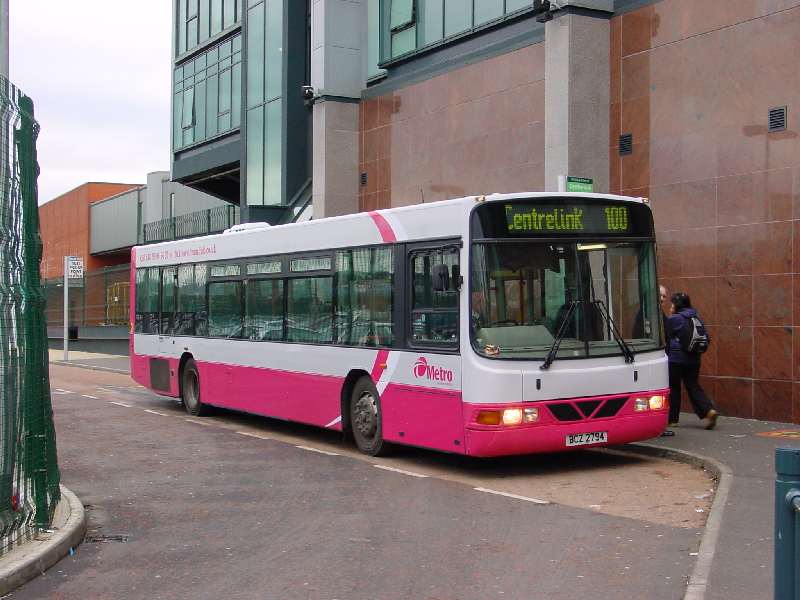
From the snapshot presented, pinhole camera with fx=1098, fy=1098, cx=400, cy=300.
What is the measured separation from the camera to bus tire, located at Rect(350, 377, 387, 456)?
12.6 m

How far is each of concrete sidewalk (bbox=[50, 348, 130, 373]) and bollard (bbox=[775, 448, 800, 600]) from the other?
28875 mm

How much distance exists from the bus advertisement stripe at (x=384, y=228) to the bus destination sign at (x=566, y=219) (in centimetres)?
171

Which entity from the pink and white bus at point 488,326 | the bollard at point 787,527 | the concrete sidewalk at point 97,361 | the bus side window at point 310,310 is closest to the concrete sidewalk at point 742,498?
the pink and white bus at point 488,326

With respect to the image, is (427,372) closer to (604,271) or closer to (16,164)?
(604,271)

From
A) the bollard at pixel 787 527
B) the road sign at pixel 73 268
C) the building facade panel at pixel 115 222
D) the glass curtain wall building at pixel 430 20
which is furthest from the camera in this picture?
the building facade panel at pixel 115 222

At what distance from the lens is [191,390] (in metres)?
18.3

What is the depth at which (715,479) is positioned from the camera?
426 inches

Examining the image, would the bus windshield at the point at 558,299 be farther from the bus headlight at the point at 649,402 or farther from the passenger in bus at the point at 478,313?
the bus headlight at the point at 649,402

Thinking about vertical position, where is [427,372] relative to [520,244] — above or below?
below

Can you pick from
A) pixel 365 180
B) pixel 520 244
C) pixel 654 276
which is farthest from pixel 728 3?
pixel 365 180

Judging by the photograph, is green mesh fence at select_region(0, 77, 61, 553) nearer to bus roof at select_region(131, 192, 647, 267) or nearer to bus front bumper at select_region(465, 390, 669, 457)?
bus front bumper at select_region(465, 390, 669, 457)

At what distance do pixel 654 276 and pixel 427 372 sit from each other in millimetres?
2704

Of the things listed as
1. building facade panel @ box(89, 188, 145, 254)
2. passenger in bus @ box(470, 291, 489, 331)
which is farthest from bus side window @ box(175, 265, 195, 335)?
building facade panel @ box(89, 188, 145, 254)

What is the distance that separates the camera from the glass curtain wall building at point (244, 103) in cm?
2989
